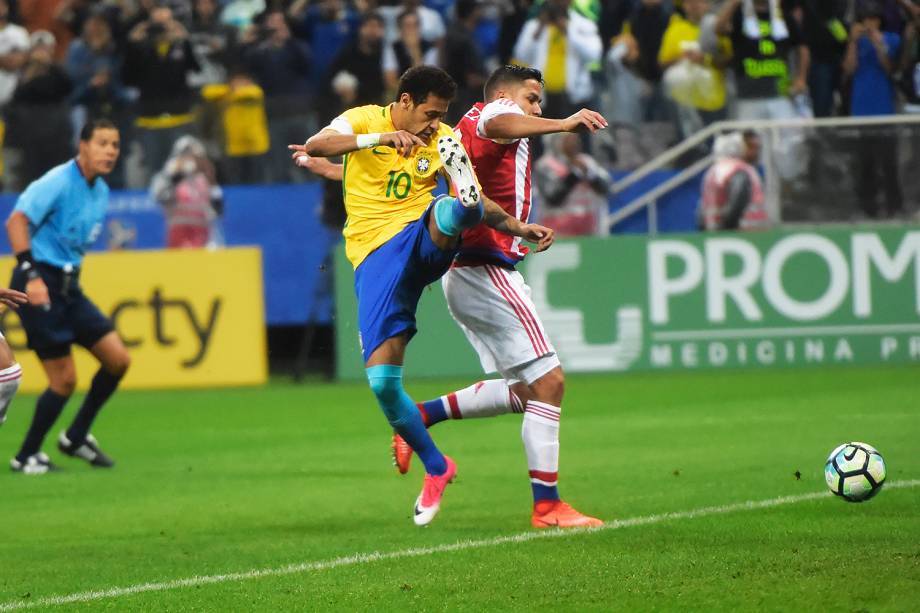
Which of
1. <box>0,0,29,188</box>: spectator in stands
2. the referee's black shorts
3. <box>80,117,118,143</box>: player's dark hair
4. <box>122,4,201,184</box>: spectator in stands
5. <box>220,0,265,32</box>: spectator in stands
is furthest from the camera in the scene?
<box>220,0,265,32</box>: spectator in stands

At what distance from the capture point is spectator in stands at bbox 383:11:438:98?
18.8 metres

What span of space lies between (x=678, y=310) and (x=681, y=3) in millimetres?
3672

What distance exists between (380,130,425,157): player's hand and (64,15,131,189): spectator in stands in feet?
36.9

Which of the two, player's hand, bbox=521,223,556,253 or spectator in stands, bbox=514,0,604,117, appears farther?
spectator in stands, bbox=514,0,604,117

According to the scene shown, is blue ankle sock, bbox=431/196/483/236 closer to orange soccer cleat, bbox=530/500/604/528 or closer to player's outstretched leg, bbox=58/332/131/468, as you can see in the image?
orange soccer cleat, bbox=530/500/604/528

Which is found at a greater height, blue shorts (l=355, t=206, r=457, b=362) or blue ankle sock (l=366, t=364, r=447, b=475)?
blue shorts (l=355, t=206, r=457, b=362)

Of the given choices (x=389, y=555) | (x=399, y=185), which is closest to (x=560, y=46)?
(x=399, y=185)

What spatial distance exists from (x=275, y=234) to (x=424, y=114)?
10728 mm

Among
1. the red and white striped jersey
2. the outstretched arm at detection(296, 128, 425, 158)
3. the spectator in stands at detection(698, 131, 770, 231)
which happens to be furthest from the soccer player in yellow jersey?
the spectator in stands at detection(698, 131, 770, 231)

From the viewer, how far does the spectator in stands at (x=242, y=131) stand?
1819 cm

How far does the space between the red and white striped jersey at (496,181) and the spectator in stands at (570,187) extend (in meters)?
8.70

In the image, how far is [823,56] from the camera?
1758cm

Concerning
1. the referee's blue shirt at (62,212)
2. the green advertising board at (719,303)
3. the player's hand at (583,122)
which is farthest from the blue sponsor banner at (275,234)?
the player's hand at (583,122)

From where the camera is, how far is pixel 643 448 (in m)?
11.6
